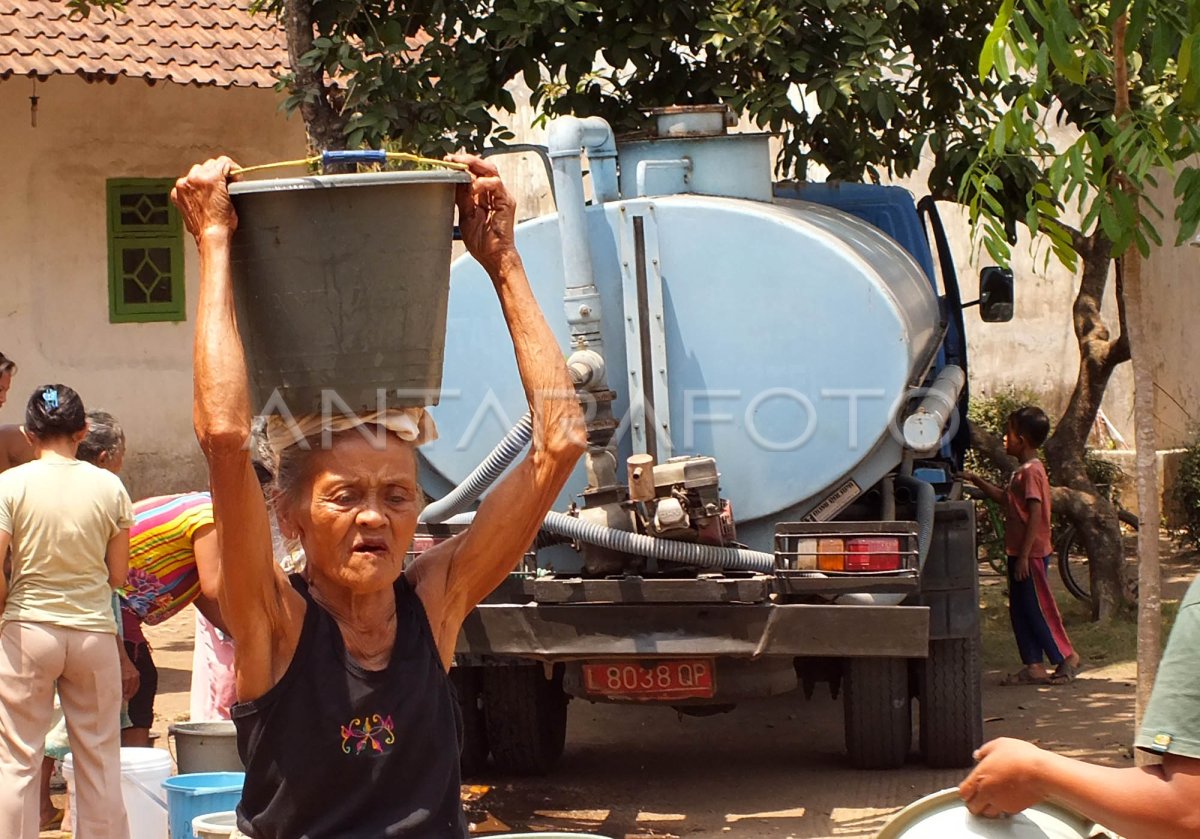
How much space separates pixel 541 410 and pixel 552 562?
3603mm

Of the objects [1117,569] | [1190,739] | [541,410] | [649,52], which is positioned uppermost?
[649,52]

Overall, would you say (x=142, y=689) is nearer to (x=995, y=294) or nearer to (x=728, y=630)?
(x=728, y=630)

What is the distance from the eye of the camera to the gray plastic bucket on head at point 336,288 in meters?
2.59

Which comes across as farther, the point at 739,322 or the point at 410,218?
the point at 739,322

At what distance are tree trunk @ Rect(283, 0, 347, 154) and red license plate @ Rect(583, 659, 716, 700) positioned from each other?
323 cm

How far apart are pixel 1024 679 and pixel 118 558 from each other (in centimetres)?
494

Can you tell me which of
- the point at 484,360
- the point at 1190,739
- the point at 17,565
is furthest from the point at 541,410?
the point at 484,360

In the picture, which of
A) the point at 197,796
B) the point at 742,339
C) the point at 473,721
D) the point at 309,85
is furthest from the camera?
the point at 309,85

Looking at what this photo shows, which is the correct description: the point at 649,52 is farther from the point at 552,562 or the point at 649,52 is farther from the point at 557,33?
the point at 552,562

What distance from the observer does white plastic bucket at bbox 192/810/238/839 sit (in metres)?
3.96

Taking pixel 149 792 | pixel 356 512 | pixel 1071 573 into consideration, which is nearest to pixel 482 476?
pixel 149 792

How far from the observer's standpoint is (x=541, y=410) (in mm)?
2801

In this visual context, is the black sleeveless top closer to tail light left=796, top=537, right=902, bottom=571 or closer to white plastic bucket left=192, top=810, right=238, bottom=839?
white plastic bucket left=192, top=810, right=238, bottom=839

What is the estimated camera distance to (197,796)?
4.47m
